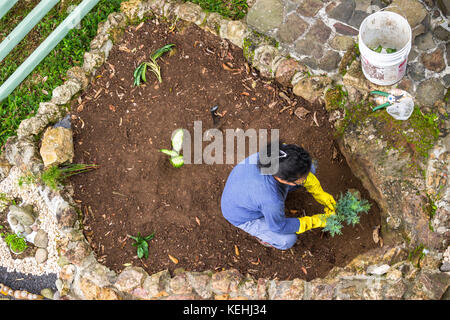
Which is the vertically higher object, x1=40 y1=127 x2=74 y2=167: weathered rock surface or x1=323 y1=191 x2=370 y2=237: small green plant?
x1=40 y1=127 x2=74 y2=167: weathered rock surface

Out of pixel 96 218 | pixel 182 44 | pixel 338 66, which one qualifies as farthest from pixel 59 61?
pixel 338 66

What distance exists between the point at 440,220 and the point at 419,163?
522mm

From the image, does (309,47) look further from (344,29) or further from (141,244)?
(141,244)

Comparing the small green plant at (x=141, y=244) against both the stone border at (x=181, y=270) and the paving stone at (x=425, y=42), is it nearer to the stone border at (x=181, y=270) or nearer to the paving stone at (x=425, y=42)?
the stone border at (x=181, y=270)

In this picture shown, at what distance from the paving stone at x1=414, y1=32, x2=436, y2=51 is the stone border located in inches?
36.4

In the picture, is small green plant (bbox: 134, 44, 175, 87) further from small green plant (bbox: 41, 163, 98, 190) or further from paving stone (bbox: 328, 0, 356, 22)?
paving stone (bbox: 328, 0, 356, 22)

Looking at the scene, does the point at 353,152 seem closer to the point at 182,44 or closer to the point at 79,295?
the point at 182,44

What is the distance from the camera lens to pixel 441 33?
4164 mm

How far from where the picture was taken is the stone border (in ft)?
12.0

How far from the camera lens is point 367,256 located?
3846 millimetres

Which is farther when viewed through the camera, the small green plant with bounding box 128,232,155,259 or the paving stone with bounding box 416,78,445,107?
the small green plant with bounding box 128,232,155,259

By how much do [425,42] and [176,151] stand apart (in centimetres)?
261

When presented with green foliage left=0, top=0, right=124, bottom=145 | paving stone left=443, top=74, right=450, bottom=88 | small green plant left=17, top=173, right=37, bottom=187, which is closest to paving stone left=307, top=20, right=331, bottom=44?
paving stone left=443, top=74, right=450, bottom=88

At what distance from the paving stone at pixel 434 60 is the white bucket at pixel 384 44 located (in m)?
0.28
